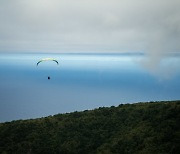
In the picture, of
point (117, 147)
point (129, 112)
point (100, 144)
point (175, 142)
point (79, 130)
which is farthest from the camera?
point (129, 112)

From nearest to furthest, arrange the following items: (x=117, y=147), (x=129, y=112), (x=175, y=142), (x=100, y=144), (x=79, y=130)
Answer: (x=175, y=142)
(x=117, y=147)
(x=100, y=144)
(x=79, y=130)
(x=129, y=112)

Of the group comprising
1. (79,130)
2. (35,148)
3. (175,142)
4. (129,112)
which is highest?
(129,112)

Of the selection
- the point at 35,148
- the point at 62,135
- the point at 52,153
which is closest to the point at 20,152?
the point at 35,148

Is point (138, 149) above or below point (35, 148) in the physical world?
below

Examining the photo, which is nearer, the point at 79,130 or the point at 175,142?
the point at 175,142

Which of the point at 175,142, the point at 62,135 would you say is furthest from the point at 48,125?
the point at 175,142

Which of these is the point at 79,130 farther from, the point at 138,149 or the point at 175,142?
the point at 175,142
